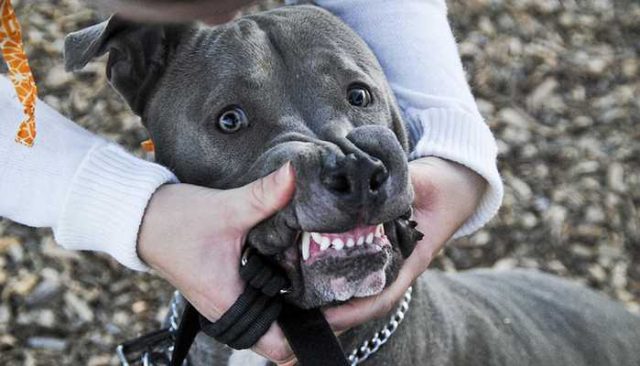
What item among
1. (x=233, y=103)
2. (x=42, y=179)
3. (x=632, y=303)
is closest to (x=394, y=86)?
(x=233, y=103)

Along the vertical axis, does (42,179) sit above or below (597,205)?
above

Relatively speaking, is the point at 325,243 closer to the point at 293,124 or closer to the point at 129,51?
the point at 293,124

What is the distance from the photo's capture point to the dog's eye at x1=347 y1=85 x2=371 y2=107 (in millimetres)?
2674

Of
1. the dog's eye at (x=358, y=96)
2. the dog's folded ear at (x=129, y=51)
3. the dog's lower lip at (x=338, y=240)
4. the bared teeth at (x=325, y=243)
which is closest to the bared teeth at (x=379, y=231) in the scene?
the dog's lower lip at (x=338, y=240)

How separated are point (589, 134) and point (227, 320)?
11.4ft

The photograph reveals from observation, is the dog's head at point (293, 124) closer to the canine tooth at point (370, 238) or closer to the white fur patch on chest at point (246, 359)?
the canine tooth at point (370, 238)

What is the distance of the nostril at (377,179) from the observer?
2.21 m

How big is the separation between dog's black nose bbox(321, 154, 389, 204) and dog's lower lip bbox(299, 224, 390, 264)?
0.14m

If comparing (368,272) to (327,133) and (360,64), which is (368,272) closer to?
(327,133)

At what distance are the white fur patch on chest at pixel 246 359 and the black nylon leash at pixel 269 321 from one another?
1.12 feet

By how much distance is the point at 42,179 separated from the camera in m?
2.68

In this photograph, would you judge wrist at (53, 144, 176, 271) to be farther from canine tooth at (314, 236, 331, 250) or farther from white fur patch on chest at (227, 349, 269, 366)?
canine tooth at (314, 236, 331, 250)

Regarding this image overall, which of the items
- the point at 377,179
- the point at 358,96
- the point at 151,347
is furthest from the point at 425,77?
the point at 151,347

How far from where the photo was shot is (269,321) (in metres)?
2.46
